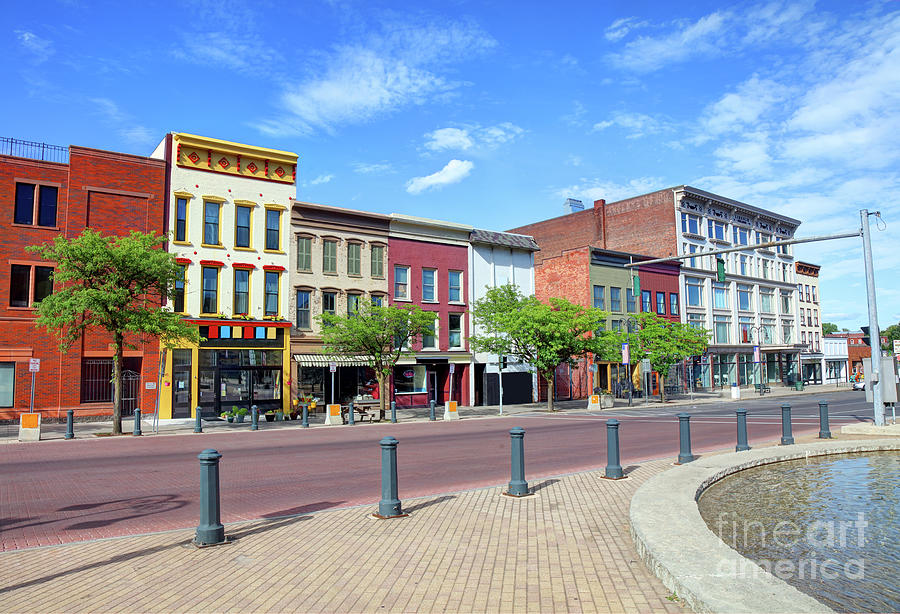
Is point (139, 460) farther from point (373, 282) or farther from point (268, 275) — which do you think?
point (373, 282)

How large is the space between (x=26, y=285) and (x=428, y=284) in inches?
810

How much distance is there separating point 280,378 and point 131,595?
1085 inches

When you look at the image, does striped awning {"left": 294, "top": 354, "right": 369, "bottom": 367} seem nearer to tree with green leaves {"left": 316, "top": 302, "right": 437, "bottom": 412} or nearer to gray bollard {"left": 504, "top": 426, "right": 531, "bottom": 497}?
tree with green leaves {"left": 316, "top": 302, "right": 437, "bottom": 412}

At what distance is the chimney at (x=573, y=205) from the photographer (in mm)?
58062

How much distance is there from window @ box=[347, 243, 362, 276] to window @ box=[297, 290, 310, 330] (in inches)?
116

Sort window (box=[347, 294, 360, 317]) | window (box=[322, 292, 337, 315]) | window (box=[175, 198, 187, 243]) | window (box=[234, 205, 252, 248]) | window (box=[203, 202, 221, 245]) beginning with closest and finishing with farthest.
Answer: window (box=[175, 198, 187, 243]) → window (box=[203, 202, 221, 245]) → window (box=[234, 205, 252, 248]) → window (box=[322, 292, 337, 315]) → window (box=[347, 294, 360, 317])

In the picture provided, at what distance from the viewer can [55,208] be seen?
27750 mm

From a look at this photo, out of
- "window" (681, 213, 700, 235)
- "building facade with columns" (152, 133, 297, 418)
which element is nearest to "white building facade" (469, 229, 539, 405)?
"building facade with columns" (152, 133, 297, 418)

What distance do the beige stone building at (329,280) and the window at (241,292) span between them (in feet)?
7.45

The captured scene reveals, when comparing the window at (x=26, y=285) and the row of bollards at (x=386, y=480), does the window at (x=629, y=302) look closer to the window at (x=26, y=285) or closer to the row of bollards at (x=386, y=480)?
the row of bollards at (x=386, y=480)

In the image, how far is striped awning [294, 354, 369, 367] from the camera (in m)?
32.3

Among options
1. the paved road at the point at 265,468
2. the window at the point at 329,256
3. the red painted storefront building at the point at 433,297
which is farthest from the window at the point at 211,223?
the paved road at the point at 265,468

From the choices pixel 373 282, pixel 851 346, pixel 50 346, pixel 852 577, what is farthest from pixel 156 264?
pixel 851 346

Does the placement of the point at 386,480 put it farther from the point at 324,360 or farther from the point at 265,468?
the point at 324,360
